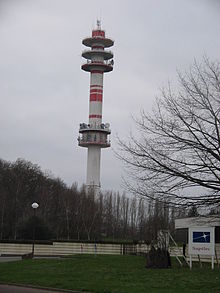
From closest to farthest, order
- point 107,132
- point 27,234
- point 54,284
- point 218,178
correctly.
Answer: point 218,178 → point 54,284 → point 27,234 → point 107,132

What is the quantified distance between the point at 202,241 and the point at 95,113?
55.4 meters

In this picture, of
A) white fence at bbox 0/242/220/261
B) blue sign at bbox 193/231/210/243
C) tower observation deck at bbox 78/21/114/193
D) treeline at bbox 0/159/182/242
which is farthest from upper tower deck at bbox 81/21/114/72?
blue sign at bbox 193/231/210/243

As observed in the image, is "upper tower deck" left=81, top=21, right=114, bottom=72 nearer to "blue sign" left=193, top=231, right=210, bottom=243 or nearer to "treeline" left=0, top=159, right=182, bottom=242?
"treeline" left=0, top=159, right=182, bottom=242

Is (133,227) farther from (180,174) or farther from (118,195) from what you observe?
(180,174)

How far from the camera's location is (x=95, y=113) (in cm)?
7900

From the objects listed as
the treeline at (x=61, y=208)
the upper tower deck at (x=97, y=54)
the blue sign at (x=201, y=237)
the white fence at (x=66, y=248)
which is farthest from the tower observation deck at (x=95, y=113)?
the blue sign at (x=201, y=237)

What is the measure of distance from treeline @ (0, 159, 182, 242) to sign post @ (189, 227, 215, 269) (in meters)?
30.8

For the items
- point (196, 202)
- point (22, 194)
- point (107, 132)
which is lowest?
point (196, 202)

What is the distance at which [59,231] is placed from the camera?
6378cm

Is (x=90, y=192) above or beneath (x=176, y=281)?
above

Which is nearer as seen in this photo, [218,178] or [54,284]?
[218,178]

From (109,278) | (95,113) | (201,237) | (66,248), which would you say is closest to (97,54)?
(95,113)

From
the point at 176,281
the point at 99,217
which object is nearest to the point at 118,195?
the point at 99,217

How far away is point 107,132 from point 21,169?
14.4m
